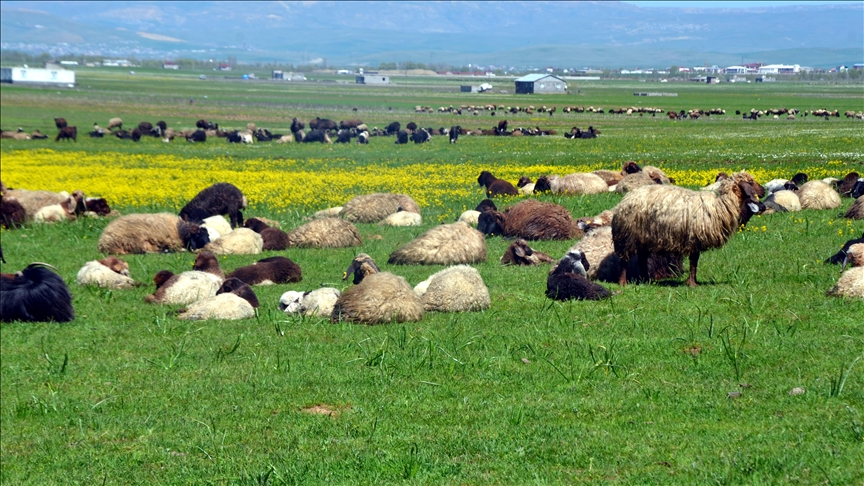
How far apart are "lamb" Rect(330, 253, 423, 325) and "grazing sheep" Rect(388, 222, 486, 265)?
413 cm

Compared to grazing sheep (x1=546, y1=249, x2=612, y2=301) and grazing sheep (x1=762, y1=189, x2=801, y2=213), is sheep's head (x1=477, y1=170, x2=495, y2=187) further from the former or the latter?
grazing sheep (x1=546, y1=249, x2=612, y2=301)

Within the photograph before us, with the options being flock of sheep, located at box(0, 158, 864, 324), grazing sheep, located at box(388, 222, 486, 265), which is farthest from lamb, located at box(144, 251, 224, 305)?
grazing sheep, located at box(388, 222, 486, 265)

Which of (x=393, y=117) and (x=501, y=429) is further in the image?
(x=393, y=117)

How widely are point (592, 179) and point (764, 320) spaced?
16.0m

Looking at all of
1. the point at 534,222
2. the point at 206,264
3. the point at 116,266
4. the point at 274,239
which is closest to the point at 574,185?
the point at 534,222

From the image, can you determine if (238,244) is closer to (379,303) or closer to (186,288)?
(186,288)

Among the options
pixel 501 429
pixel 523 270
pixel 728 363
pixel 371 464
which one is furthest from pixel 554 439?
pixel 523 270

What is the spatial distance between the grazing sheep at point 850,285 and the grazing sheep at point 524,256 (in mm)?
5833

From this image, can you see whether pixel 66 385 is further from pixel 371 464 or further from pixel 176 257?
pixel 176 257

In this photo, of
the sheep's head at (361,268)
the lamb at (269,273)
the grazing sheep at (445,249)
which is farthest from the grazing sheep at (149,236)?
the sheep's head at (361,268)

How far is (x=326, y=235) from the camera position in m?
20.6

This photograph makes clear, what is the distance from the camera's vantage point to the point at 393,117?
8975 cm

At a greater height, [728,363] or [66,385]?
[728,363]

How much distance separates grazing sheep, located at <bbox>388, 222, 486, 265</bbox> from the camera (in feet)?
57.0
